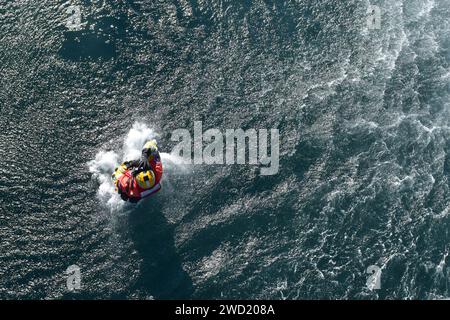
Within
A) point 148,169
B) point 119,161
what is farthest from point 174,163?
point 119,161

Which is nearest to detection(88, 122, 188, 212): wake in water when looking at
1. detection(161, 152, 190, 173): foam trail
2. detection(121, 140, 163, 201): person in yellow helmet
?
detection(161, 152, 190, 173): foam trail

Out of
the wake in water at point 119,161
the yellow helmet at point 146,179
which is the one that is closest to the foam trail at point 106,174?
the wake in water at point 119,161

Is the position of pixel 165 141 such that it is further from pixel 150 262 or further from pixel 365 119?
pixel 365 119

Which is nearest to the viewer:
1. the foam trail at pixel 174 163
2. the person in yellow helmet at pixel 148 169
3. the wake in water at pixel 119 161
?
the person in yellow helmet at pixel 148 169

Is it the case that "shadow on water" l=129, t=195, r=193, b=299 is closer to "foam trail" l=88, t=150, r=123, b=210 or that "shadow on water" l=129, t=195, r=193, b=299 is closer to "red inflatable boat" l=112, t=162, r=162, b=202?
"red inflatable boat" l=112, t=162, r=162, b=202

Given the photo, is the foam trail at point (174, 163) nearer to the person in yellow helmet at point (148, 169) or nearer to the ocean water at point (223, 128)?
the ocean water at point (223, 128)

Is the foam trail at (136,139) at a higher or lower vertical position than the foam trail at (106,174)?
higher

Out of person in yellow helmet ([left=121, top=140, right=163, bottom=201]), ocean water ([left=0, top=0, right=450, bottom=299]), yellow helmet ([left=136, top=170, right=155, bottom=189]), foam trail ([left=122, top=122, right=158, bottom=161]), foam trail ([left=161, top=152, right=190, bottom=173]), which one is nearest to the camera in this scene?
ocean water ([left=0, top=0, right=450, bottom=299])
